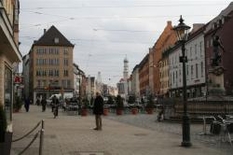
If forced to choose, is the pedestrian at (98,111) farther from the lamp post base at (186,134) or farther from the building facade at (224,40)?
the building facade at (224,40)

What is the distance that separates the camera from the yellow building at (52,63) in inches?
5069

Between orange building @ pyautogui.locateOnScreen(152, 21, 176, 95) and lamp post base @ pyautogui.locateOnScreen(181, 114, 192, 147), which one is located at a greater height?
orange building @ pyautogui.locateOnScreen(152, 21, 176, 95)

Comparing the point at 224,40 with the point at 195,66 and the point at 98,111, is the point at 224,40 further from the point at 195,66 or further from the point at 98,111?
the point at 98,111

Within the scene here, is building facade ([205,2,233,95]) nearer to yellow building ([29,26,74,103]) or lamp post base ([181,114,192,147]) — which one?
lamp post base ([181,114,192,147])

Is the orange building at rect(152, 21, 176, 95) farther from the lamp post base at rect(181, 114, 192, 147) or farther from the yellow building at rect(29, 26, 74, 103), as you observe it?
the lamp post base at rect(181, 114, 192, 147)

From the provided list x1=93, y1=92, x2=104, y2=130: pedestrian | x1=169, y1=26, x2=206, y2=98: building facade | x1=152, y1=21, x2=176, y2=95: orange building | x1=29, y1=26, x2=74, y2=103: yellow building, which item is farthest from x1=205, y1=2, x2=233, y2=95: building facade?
x1=29, y1=26, x2=74, y2=103: yellow building

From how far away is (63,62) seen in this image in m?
129

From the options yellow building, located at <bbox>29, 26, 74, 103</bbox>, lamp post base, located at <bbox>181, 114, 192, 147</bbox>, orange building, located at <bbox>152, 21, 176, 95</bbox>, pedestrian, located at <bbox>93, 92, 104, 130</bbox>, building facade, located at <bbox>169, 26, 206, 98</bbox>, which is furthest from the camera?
yellow building, located at <bbox>29, 26, 74, 103</bbox>

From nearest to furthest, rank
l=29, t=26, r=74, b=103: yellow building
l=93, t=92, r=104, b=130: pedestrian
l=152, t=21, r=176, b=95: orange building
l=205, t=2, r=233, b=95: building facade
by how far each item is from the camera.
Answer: l=93, t=92, r=104, b=130: pedestrian
l=205, t=2, r=233, b=95: building facade
l=152, t=21, r=176, b=95: orange building
l=29, t=26, r=74, b=103: yellow building

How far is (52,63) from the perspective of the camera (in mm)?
129250

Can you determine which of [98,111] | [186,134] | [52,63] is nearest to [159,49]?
[52,63]

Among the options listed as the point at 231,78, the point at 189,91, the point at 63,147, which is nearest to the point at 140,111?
the point at 231,78

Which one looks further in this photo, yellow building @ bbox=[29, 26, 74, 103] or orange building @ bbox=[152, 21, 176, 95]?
yellow building @ bbox=[29, 26, 74, 103]

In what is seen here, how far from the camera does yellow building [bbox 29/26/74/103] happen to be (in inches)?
5069
